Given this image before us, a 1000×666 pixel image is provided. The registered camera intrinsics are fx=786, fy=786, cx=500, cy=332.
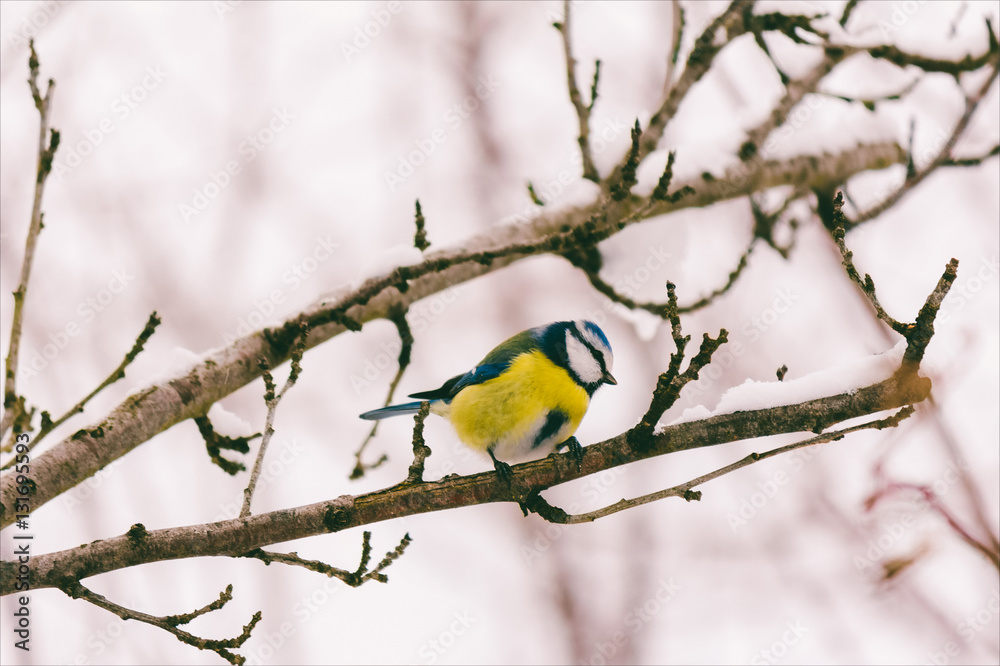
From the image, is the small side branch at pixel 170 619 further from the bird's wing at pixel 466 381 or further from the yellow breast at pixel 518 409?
the bird's wing at pixel 466 381

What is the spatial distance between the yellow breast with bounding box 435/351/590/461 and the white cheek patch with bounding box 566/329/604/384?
0.11 m

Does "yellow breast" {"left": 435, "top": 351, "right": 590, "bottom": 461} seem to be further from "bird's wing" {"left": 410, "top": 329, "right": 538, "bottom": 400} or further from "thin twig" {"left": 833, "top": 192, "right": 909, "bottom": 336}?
"thin twig" {"left": 833, "top": 192, "right": 909, "bottom": 336}

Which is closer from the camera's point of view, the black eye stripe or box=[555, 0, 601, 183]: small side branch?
box=[555, 0, 601, 183]: small side branch

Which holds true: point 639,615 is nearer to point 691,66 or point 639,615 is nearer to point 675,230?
point 675,230

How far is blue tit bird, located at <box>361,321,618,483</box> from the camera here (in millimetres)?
3426

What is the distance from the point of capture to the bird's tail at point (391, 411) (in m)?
3.57

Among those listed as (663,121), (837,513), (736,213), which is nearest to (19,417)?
(663,121)

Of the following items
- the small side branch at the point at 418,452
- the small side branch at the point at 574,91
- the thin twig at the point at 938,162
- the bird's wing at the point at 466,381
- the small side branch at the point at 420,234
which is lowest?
the small side branch at the point at 418,452

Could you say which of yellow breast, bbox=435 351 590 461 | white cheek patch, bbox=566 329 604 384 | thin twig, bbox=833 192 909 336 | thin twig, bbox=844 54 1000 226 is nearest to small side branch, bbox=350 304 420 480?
yellow breast, bbox=435 351 590 461

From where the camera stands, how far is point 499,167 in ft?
29.5

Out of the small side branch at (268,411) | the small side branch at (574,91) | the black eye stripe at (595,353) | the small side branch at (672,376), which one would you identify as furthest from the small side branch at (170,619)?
the small side branch at (574,91)

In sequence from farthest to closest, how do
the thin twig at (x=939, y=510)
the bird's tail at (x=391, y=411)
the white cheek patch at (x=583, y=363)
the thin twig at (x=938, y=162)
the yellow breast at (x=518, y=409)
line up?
the thin twig at (x=938, y=162) < the white cheek patch at (x=583, y=363) < the bird's tail at (x=391, y=411) < the yellow breast at (x=518, y=409) < the thin twig at (x=939, y=510)

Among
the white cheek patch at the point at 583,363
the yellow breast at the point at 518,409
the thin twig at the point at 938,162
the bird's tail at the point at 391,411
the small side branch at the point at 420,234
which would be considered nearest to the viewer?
the small side branch at the point at 420,234

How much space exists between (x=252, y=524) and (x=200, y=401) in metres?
0.83
